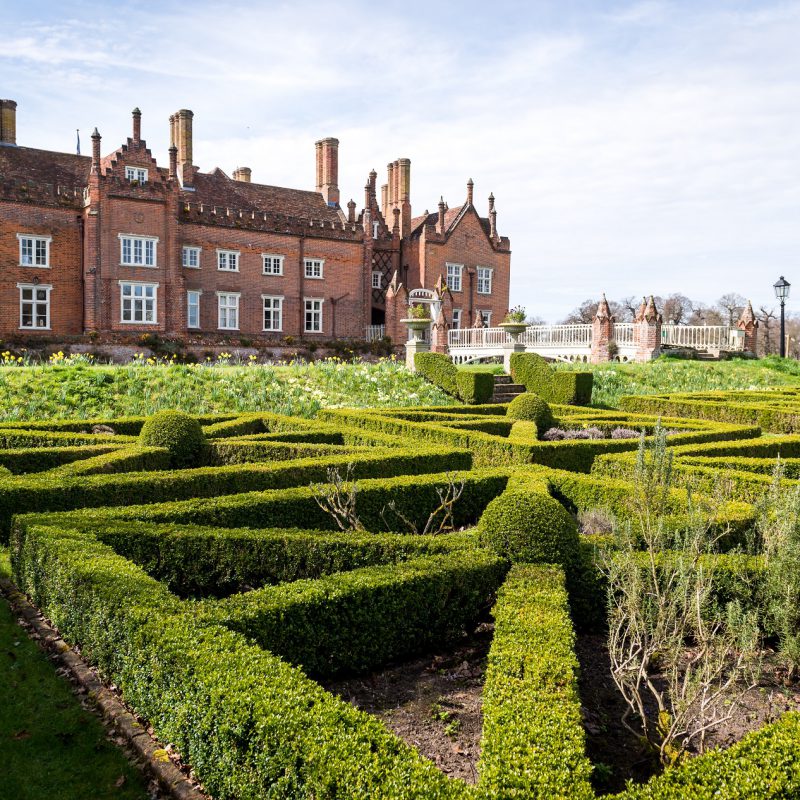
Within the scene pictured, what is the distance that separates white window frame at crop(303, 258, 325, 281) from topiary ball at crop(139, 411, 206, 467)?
28.8m

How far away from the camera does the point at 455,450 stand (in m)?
9.12

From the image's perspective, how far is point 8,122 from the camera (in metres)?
33.5

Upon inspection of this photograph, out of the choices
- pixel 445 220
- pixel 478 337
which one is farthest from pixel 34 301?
pixel 445 220

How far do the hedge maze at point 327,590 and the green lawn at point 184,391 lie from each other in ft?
15.0

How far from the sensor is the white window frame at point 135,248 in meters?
31.1

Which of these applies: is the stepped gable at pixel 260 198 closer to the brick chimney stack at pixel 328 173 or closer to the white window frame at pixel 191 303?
the brick chimney stack at pixel 328 173

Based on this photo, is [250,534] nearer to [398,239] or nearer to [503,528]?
[503,528]

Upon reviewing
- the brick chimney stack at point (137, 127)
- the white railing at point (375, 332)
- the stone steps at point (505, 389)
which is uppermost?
the brick chimney stack at point (137, 127)

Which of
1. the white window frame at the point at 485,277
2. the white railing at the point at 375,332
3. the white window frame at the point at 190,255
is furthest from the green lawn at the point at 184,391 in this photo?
the white window frame at the point at 485,277

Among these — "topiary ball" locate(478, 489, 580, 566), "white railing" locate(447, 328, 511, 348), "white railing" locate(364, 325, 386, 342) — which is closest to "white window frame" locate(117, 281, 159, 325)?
"white railing" locate(364, 325, 386, 342)

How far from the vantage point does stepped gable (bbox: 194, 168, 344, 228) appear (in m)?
37.5

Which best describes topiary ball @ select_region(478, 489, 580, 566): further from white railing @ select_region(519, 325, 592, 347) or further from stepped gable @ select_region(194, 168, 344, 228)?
stepped gable @ select_region(194, 168, 344, 228)

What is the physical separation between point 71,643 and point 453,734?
285 cm

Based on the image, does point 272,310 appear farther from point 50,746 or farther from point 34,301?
point 50,746
